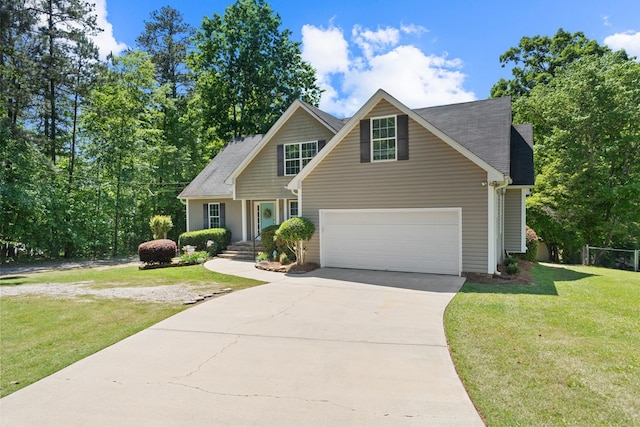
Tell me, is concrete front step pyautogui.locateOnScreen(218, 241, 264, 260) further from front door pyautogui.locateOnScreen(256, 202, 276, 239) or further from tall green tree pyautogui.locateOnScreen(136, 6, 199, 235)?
tall green tree pyautogui.locateOnScreen(136, 6, 199, 235)

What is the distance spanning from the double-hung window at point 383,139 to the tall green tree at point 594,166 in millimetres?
11445

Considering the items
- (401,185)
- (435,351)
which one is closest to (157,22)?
(401,185)

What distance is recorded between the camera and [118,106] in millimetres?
20750

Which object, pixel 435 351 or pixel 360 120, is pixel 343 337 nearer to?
pixel 435 351

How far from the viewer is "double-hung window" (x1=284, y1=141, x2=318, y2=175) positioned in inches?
634

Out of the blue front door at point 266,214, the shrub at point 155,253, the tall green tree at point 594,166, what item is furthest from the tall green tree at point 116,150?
the tall green tree at point 594,166

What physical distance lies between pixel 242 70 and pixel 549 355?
29729 mm

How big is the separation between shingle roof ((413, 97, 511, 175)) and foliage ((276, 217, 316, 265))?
6.03 meters

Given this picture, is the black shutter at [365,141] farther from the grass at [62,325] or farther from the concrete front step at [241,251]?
the concrete front step at [241,251]

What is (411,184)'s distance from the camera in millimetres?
11406

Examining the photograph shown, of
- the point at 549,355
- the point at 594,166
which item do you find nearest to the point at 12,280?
the point at 549,355

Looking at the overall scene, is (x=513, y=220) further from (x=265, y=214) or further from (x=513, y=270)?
(x=265, y=214)

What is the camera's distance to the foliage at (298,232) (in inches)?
488

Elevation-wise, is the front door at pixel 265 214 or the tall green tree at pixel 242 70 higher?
the tall green tree at pixel 242 70
